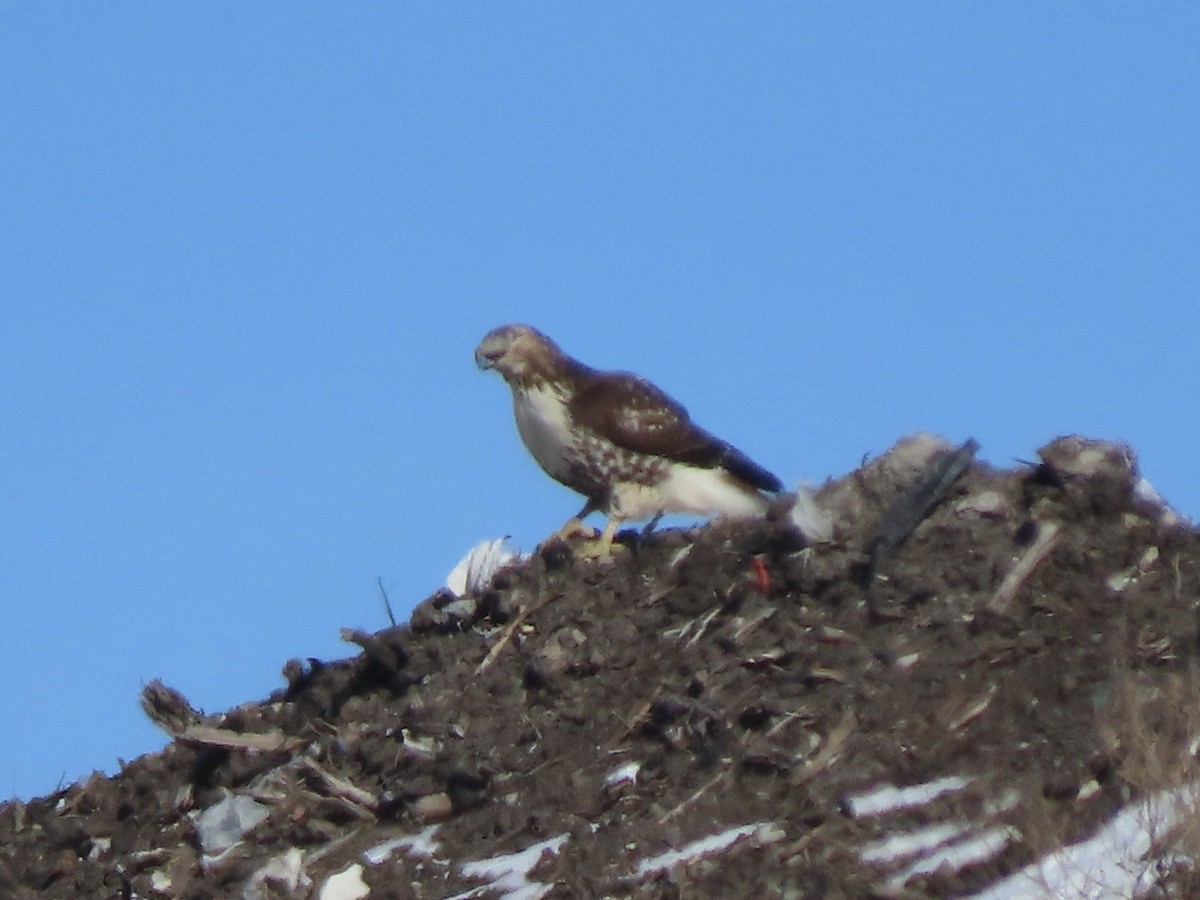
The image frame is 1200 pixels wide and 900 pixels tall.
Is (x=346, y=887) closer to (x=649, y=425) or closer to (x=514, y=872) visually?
(x=514, y=872)

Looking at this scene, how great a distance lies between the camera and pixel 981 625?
944cm

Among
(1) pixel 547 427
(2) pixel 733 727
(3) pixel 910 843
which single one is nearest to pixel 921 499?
(2) pixel 733 727

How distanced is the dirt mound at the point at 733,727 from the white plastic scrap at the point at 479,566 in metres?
0.31

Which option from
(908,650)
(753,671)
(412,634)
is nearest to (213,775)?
(412,634)

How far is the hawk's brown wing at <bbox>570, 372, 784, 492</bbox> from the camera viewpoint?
40.3ft

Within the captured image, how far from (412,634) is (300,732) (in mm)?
776

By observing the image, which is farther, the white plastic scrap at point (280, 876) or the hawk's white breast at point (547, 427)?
the hawk's white breast at point (547, 427)

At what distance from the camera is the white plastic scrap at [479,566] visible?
11195 mm

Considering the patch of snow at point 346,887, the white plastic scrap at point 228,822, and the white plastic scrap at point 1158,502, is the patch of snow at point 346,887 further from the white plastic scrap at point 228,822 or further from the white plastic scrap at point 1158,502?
the white plastic scrap at point 1158,502

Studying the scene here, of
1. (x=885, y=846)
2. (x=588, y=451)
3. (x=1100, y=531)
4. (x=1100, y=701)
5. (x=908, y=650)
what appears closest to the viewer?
(x=885, y=846)

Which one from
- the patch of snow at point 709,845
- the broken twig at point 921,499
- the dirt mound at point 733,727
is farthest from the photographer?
the broken twig at point 921,499

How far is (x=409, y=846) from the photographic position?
29.6 ft

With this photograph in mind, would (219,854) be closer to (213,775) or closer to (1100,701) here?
(213,775)

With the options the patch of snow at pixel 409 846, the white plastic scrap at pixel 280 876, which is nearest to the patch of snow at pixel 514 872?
the patch of snow at pixel 409 846
